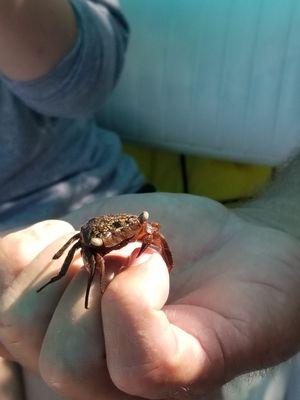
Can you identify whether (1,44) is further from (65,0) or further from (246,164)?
(246,164)

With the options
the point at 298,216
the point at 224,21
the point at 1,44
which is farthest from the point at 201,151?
the point at 1,44

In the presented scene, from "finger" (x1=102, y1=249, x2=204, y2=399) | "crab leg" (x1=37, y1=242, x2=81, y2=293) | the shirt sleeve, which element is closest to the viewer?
"finger" (x1=102, y1=249, x2=204, y2=399)

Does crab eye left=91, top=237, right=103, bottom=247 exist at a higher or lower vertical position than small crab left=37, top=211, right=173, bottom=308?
higher

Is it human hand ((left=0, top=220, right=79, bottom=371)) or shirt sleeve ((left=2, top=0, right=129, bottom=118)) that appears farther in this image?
shirt sleeve ((left=2, top=0, right=129, bottom=118))

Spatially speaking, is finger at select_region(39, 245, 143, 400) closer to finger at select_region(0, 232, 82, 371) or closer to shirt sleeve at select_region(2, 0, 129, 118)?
finger at select_region(0, 232, 82, 371)

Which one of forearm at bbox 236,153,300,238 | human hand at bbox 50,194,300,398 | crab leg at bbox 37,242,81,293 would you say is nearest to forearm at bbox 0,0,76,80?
human hand at bbox 50,194,300,398

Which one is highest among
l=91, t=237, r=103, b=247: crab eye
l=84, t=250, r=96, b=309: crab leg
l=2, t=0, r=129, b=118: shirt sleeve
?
l=91, t=237, r=103, b=247: crab eye

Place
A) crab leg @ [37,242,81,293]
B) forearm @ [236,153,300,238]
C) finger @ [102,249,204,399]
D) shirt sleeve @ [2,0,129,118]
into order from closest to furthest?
finger @ [102,249,204,399] < crab leg @ [37,242,81,293] < forearm @ [236,153,300,238] < shirt sleeve @ [2,0,129,118]

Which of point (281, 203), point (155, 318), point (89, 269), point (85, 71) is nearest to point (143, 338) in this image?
point (155, 318)
